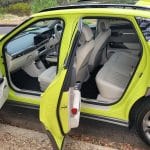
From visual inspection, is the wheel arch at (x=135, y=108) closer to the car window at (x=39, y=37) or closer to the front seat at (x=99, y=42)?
the front seat at (x=99, y=42)

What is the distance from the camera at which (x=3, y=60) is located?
529 centimetres

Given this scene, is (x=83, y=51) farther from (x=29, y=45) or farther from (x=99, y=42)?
(x=29, y=45)

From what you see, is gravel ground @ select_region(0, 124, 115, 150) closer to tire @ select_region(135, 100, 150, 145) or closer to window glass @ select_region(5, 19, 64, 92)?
tire @ select_region(135, 100, 150, 145)

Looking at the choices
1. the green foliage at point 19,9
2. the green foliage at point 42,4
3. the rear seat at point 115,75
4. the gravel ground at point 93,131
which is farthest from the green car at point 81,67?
the green foliage at point 19,9

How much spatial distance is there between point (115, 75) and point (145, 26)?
939 millimetres

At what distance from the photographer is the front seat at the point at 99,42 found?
17.7ft

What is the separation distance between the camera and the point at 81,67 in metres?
5.08

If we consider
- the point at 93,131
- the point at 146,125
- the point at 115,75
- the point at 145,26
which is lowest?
the point at 93,131

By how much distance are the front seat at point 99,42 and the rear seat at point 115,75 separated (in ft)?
0.58

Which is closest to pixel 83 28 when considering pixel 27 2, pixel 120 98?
pixel 120 98

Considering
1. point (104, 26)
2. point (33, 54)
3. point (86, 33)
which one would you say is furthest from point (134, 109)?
point (33, 54)

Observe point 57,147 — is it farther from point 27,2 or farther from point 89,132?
point 27,2

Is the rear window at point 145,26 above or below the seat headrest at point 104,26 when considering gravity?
above

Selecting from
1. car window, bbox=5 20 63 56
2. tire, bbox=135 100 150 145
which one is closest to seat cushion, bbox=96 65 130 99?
tire, bbox=135 100 150 145
